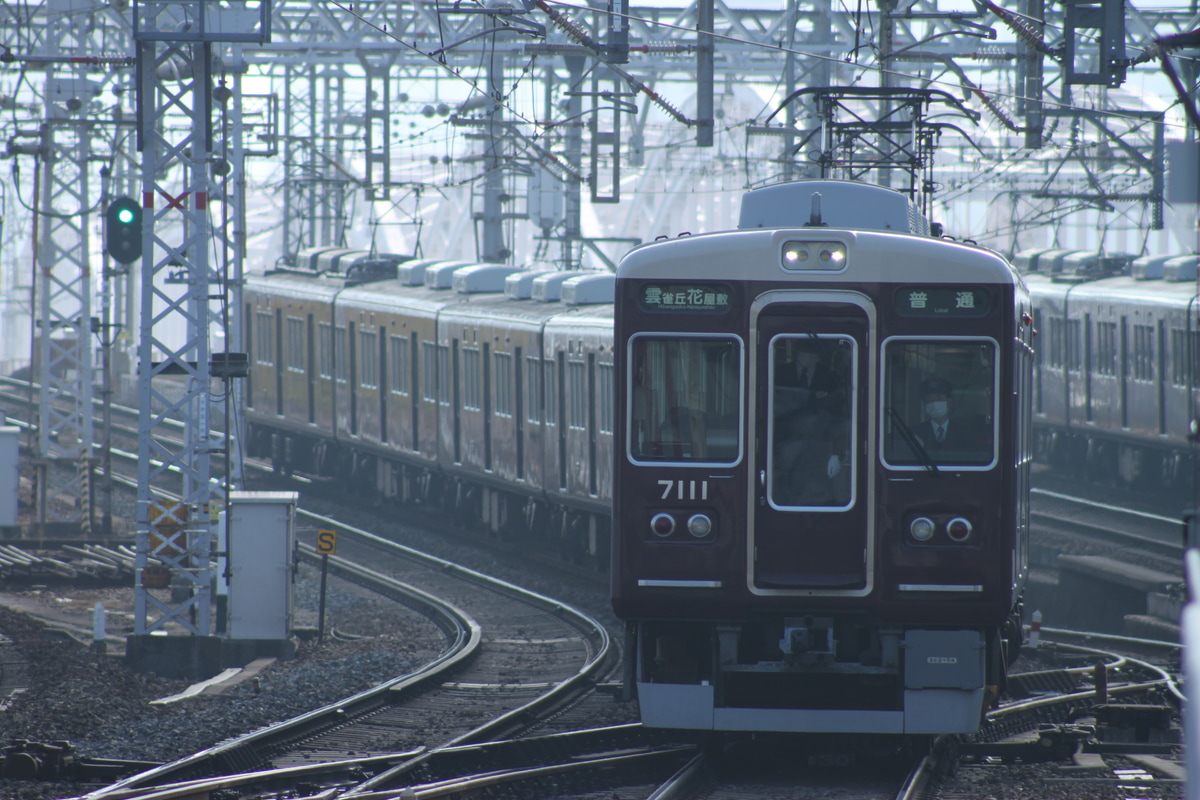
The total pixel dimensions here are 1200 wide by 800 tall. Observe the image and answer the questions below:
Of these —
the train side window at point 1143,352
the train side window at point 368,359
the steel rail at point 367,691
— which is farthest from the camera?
the train side window at point 368,359

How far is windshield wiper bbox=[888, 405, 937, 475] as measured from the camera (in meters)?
8.72

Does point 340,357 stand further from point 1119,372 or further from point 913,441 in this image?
point 913,441

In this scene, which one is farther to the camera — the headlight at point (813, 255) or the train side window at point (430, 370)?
the train side window at point (430, 370)

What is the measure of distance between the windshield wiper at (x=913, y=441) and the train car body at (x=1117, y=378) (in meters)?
13.5

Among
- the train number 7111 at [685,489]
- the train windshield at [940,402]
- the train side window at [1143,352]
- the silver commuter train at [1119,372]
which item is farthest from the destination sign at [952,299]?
the train side window at [1143,352]

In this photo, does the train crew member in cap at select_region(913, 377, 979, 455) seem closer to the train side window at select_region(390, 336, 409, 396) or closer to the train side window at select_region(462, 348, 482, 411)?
the train side window at select_region(462, 348, 482, 411)

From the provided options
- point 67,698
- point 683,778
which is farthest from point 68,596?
point 683,778

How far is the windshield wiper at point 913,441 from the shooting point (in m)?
8.72

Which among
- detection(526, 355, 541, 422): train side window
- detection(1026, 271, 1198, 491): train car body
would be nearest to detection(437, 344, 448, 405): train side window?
detection(526, 355, 541, 422): train side window

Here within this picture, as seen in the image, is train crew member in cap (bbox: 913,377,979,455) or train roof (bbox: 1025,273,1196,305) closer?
train crew member in cap (bbox: 913,377,979,455)

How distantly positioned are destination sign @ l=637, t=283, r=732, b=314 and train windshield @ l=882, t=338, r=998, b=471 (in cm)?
81

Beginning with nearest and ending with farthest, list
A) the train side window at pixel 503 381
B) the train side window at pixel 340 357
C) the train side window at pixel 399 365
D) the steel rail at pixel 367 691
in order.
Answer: the steel rail at pixel 367 691, the train side window at pixel 503 381, the train side window at pixel 399 365, the train side window at pixel 340 357

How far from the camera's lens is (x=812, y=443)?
28.8 feet

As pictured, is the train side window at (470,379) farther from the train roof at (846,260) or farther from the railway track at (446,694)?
Answer: the train roof at (846,260)
